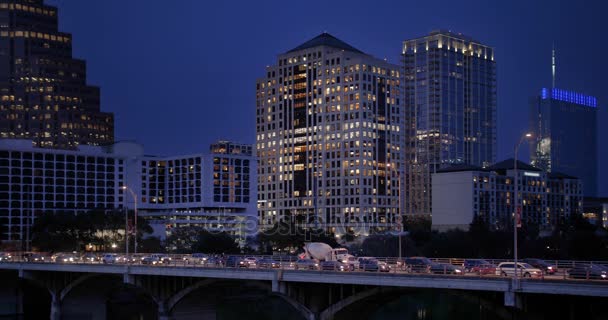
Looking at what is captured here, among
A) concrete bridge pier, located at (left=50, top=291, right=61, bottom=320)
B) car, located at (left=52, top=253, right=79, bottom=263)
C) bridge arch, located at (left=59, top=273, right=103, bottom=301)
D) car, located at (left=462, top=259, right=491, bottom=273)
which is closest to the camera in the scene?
car, located at (left=462, top=259, right=491, bottom=273)

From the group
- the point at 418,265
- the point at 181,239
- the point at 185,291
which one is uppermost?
the point at 418,265

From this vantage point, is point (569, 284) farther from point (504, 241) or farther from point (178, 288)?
Answer: point (504, 241)

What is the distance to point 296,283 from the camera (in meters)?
66.9

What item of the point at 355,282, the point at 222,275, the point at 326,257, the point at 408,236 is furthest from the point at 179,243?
the point at 355,282

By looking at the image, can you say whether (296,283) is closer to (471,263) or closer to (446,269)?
(446,269)

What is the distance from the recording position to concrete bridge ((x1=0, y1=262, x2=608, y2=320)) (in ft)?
166

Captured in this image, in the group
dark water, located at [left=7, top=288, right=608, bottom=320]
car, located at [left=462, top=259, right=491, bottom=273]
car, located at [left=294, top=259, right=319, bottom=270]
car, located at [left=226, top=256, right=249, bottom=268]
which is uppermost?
car, located at [left=462, top=259, right=491, bottom=273]

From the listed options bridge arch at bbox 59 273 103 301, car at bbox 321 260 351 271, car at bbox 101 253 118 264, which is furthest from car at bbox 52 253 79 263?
car at bbox 321 260 351 271

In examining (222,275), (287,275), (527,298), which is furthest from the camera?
(222,275)

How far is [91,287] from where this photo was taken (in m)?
98.6

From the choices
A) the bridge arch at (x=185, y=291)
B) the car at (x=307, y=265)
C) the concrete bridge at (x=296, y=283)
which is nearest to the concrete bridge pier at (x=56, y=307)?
the concrete bridge at (x=296, y=283)

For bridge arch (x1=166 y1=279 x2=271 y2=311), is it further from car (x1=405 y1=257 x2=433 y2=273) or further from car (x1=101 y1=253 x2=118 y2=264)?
car (x1=101 y1=253 x2=118 y2=264)

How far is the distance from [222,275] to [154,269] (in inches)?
389

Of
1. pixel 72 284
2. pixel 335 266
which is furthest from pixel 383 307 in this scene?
pixel 335 266
